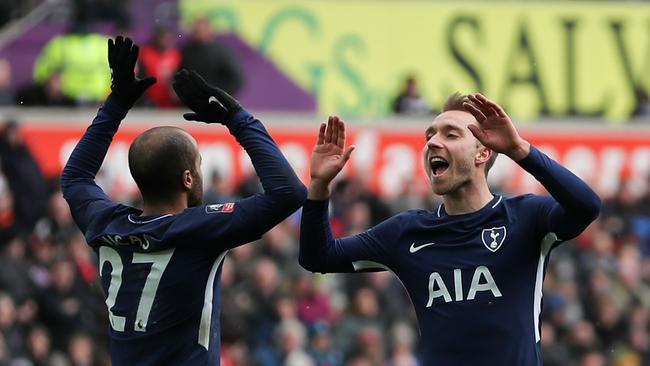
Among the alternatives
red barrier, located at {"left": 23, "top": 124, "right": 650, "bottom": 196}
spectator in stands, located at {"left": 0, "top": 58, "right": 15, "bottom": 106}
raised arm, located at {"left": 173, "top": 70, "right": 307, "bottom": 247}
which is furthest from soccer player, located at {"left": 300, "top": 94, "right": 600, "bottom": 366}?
spectator in stands, located at {"left": 0, "top": 58, "right": 15, "bottom": 106}

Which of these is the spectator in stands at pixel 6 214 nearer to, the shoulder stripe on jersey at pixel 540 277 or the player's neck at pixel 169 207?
the player's neck at pixel 169 207

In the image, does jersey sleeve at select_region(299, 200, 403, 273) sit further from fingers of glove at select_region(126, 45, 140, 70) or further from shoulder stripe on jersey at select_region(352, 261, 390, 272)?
fingers of glove at select_region(126, 45, 140, 70)

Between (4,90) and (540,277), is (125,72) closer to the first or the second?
(540,277)

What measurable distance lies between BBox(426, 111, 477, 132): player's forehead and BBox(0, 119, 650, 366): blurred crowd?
5133mm

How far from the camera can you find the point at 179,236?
22.1 ft

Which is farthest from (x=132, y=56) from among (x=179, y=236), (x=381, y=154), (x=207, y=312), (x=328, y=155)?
(x=381, y=154)

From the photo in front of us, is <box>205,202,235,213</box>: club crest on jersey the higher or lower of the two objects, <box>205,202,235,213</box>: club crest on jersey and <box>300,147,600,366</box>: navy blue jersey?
the higher

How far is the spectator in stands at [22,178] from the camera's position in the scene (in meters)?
15.6

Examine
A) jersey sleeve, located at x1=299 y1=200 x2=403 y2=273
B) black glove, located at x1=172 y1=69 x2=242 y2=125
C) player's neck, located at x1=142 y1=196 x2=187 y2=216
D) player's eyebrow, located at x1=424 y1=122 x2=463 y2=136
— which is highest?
black glove, located at x1=172 y1=69 x2=242 y2=125

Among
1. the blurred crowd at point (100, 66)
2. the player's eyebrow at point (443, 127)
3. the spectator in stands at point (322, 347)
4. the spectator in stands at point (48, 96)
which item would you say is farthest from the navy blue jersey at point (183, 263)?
the spectator in stands at point (48, 96)

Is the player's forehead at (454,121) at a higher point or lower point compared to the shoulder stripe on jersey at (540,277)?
higher

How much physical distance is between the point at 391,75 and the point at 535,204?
13.9m

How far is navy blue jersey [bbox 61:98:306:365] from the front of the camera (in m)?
6.73

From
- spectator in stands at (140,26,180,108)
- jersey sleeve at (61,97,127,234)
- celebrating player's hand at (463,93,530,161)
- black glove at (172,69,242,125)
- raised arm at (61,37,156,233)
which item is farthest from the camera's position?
spectator in stands at (140,26,180,108)
